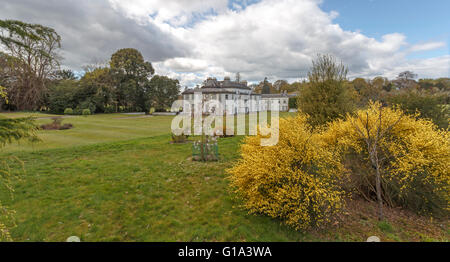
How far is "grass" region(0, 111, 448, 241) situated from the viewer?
155 inches

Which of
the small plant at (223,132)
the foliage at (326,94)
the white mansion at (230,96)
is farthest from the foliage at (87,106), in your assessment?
the foliage at (326,94)

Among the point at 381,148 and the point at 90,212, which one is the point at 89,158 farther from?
the point at 381,148

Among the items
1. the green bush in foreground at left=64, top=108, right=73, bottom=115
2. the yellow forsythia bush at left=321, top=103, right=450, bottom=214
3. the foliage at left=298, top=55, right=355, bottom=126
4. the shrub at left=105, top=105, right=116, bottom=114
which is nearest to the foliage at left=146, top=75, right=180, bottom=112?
the shrub at left=105, top=105, right=116, bottom=114

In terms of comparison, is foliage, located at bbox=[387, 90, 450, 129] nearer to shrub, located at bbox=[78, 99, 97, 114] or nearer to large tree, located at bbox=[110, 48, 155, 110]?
shrub, located at bbox=[78, 99, 97, 114]

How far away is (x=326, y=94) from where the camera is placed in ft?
29.4

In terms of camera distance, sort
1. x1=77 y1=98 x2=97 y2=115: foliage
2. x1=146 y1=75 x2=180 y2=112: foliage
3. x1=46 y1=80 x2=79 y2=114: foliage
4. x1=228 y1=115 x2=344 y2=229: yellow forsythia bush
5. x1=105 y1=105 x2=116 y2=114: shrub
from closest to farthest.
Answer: x1=228 y1=115 x2=344 y2=229: yellow forsythia bush, x1=46 y1=80 x2=79 y2=114: foliage, x1=77 y1=98 x2=97 y2=115: foliage, x1=105 y1=105 x2=116 y2=114: shrub, x1=146 y1=75 x2=180 y2=112: foliage

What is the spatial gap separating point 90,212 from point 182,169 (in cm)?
358

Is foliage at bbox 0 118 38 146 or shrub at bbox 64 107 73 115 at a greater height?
shrub at bbox 64 107 73 115

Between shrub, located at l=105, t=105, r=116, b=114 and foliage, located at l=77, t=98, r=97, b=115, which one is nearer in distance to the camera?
foliage, located at l=77, t=98, r=97, b=115

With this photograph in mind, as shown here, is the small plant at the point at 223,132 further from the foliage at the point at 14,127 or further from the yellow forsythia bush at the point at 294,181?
the foliage at the point at 14,127

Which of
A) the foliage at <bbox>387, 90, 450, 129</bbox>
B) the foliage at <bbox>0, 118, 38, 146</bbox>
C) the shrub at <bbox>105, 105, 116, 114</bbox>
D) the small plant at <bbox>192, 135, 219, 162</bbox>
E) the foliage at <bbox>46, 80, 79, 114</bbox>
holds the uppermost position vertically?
the foliage at <bbox>46, 80, 79, 114</bbox>

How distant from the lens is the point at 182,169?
7910 millimetres

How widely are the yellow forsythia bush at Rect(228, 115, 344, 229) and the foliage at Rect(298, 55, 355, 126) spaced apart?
4.81m

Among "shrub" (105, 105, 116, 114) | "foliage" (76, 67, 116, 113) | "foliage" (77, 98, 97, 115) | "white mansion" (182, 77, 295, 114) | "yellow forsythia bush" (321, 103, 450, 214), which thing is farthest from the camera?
"white mansion" (182, 77, 295, 114)
